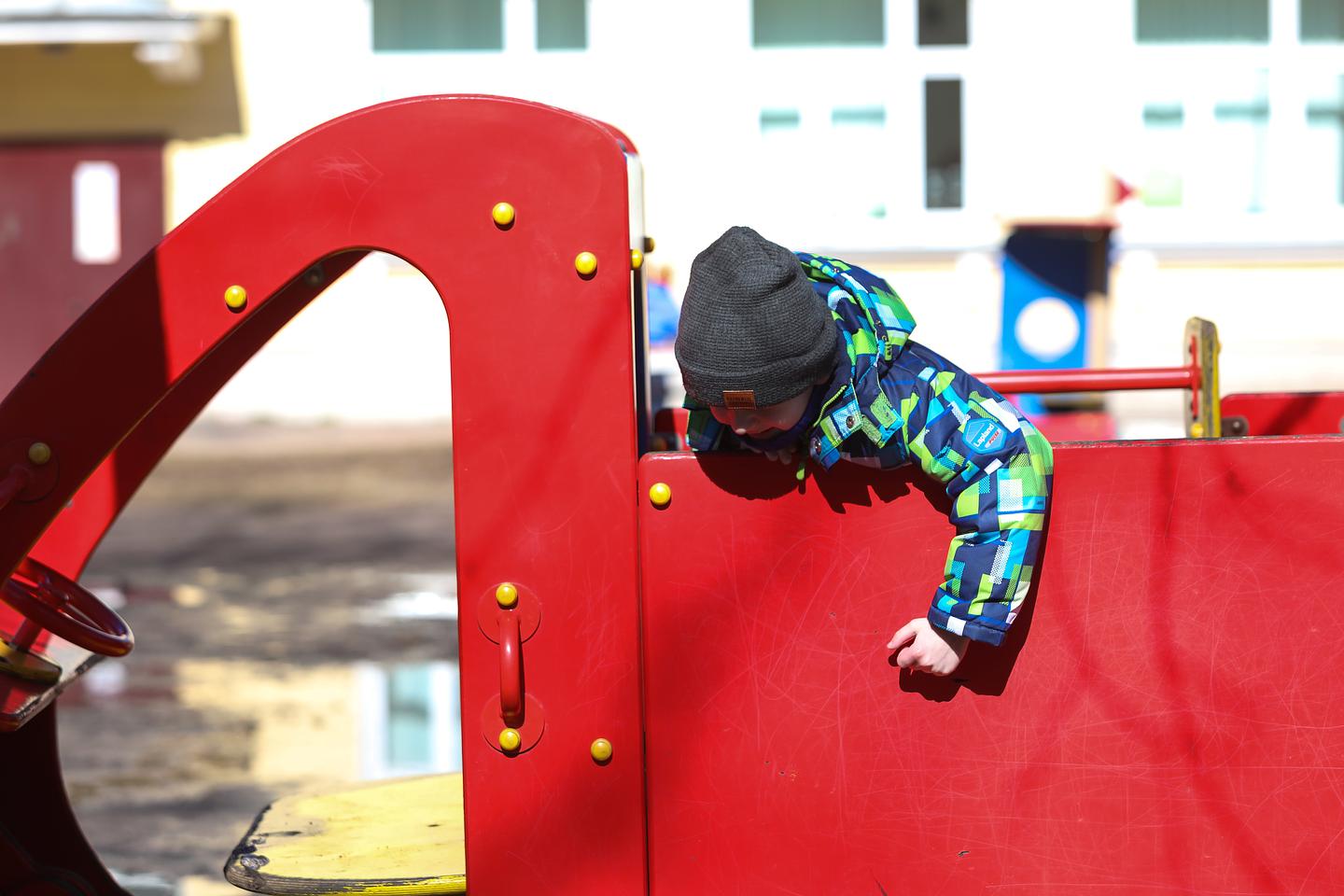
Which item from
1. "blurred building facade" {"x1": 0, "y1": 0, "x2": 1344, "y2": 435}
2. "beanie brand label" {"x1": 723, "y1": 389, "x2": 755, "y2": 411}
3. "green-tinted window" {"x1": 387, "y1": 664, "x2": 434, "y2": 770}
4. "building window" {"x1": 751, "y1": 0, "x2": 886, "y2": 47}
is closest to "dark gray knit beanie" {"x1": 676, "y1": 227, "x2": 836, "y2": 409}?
"beanie brand label" {"x1": 723, "y1": 389, "x2": 755, "y2": 411}

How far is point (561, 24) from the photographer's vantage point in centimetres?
1113

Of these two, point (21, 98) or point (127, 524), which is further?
point (21, 98)

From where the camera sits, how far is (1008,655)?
173cm

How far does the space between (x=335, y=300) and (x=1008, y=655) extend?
9.61 m

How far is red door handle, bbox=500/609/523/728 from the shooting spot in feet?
5.57

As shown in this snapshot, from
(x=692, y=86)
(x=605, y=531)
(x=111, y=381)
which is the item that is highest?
(x=692, y=86)

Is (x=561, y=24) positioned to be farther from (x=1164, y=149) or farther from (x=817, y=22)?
(x=1164, y=149)

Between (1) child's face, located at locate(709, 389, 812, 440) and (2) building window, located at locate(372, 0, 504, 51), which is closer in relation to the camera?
(1) child's face, located at locate(709, 389, 812, 440)

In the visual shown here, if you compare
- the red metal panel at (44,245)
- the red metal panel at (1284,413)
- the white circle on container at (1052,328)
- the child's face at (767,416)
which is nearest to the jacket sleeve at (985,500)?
the child's face at (767,416)

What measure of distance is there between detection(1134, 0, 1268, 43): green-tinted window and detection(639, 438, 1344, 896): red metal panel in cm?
1038

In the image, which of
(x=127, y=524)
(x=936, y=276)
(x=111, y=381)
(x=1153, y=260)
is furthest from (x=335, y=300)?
(x=111, y=381)

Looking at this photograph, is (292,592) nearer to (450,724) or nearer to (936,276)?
(450,724)

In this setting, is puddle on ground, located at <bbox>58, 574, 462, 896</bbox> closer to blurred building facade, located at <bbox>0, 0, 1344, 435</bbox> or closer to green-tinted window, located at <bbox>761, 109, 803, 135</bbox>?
blurred building facade, located at <bbox>0, 0, 1344, 435</bbox>

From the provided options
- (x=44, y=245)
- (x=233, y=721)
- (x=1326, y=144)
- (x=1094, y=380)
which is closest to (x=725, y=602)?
(x=1094, y=380)
